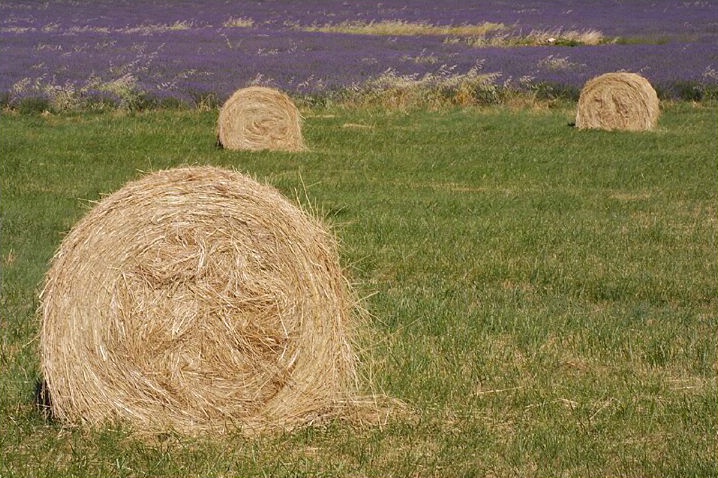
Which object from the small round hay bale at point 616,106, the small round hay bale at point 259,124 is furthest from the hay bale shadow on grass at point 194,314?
the small round hay bale at point 616,106

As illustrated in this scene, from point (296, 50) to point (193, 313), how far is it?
30.7 metres

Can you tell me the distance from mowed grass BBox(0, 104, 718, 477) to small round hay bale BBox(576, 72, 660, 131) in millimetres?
1352

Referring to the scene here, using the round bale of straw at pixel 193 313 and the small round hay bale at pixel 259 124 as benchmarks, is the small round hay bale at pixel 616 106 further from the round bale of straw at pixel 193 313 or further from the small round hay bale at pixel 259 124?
the round bale of straw at pixel 193 313

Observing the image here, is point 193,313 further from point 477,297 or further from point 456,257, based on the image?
point 456,257

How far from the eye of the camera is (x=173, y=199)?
608cm

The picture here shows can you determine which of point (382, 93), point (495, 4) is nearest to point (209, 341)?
point (382, 93)

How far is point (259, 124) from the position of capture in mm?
18891

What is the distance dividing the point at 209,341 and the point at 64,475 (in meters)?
1.07

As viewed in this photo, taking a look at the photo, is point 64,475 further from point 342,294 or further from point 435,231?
point 435,231

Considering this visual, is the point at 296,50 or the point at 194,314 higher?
the point at 194,314

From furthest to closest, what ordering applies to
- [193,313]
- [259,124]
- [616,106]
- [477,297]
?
[616,106] → [259,124] → [477,297] → [193,313]

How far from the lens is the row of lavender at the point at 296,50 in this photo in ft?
88.8

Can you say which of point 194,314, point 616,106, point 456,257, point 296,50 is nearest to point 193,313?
point 194,314

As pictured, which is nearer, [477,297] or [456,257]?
[477,297]
